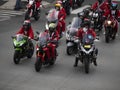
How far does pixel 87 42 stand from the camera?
58.7 ft

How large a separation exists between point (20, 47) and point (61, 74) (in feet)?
7.60

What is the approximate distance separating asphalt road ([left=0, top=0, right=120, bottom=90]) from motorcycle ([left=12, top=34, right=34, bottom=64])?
288mm

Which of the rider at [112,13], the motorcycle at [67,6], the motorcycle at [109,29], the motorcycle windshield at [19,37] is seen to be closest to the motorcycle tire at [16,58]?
the motorcycle windshield at [19,37]

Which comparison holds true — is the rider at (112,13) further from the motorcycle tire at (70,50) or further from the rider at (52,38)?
the rider at (52,38)

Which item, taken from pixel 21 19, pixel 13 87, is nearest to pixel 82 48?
pixel 13 87

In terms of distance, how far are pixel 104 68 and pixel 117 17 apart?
7.01m

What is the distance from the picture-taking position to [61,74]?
17.5 meters

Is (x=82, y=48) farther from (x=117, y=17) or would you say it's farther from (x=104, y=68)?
(x=117, y=17)

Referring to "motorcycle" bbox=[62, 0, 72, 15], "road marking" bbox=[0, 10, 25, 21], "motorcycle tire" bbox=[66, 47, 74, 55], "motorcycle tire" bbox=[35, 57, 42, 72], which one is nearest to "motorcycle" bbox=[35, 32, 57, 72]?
"motorcycle tire" bbox=[35, 57, 42, 72]

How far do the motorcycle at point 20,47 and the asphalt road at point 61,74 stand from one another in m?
0.29

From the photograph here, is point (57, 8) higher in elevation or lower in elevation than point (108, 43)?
higher

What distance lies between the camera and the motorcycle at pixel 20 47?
60.9 ft

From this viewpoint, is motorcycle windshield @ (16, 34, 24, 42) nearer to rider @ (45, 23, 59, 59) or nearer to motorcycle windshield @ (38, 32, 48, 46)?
rider @ (45, 23, 59, 59)

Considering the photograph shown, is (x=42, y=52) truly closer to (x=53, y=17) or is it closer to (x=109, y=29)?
(x=53, y=17)
